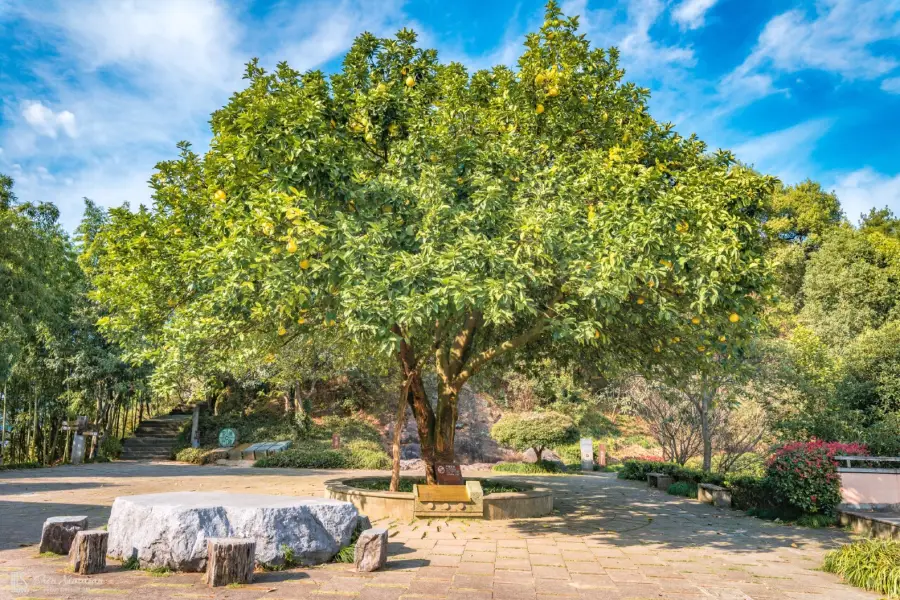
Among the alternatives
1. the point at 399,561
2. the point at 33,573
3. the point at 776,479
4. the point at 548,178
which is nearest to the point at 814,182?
the point at 776,479

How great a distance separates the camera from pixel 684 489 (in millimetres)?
15031

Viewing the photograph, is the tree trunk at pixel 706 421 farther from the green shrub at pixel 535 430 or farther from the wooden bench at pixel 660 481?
the green shrub at pixel 535 430

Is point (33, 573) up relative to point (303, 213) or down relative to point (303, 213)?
down

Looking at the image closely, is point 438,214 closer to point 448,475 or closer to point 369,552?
point 369,552

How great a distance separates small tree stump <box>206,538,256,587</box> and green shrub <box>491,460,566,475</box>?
17369mm

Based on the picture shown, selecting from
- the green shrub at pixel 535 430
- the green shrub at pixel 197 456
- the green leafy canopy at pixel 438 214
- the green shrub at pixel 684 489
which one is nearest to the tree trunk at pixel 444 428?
the green leafy canopy at pixel 438 214

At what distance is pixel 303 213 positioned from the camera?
645 cm

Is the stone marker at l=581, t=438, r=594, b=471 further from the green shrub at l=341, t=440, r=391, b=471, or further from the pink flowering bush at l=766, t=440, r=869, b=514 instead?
the pink flowering bush at l=766, t=440, r=869, b=514

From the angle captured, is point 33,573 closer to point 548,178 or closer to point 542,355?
point 548,178

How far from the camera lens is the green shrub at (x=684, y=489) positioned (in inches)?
586

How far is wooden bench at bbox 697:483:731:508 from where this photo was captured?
12.9m

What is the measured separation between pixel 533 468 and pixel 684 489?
8034 millimetres

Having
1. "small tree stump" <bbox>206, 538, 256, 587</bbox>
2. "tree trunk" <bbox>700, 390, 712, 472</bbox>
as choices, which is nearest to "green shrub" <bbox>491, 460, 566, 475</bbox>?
"tree trunk" <bbox>700, 390, 712, 472</bbox>

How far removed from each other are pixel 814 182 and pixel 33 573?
51.5m
